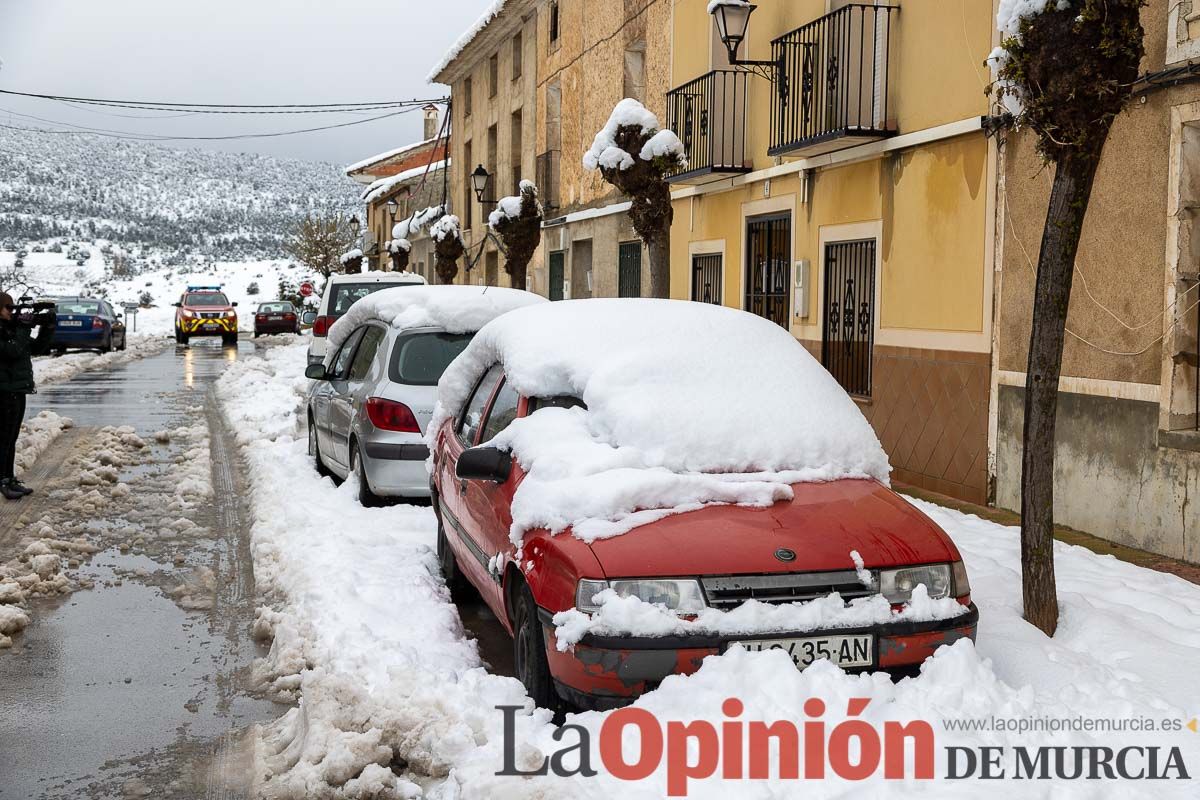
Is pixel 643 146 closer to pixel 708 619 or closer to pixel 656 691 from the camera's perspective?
pixel 708 619

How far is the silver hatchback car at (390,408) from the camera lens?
8.75 metres

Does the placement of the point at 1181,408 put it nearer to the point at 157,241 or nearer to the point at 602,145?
the point at 602,145

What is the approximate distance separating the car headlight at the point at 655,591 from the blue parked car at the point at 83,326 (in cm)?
2960

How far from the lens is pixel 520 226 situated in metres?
20.8

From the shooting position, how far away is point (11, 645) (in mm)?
5820

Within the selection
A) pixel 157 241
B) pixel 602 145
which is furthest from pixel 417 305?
pixel 157 241

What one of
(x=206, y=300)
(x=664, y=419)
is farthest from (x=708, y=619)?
(x=206, y=300)

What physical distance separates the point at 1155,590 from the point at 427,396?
4.87 meters

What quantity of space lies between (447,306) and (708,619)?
5.50m

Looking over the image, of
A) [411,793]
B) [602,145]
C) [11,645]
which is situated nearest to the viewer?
[411,793]

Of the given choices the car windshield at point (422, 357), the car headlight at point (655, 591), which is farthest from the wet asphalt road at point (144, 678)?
the car windshield at point (422, 357)

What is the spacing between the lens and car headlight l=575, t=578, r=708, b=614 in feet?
13.8

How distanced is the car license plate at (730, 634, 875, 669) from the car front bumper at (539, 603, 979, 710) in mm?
17

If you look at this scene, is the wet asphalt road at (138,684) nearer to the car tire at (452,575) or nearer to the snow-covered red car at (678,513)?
the car tire at (452,575)
